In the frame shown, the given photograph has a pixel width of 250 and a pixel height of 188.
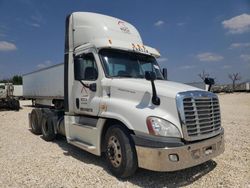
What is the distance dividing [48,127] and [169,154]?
5.51 metres

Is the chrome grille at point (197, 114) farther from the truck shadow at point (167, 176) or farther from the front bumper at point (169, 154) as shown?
the truck shadow at point (167, 176)

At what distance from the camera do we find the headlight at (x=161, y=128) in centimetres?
468

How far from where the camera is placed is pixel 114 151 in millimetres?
5430

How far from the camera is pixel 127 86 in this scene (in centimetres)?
545

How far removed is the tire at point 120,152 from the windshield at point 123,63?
4.15ft

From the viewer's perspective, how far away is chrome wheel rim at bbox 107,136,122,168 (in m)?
5.30

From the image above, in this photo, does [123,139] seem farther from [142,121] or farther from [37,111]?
[37,111]

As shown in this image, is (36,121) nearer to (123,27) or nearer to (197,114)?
(123,27)

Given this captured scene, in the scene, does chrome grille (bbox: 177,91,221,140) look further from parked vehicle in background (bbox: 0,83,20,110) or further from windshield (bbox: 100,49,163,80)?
parked vehicle in background (bbox: 0,83,20,110)

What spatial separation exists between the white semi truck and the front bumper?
0.02m

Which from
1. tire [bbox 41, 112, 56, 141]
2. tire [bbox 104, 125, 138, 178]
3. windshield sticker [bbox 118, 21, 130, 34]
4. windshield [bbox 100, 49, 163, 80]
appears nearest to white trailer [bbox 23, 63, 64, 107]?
tire [bbox 41, 112, 56, 141]

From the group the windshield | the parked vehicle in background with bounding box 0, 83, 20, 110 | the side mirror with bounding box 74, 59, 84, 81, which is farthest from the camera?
the parked vehicle in background with bounding box 0, 83, 20, 110

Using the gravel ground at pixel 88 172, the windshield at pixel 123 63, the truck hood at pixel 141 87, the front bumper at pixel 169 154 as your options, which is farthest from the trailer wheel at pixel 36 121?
the front bumper at pixel 169 154

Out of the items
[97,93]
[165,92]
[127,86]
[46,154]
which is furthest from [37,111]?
[165,92]
